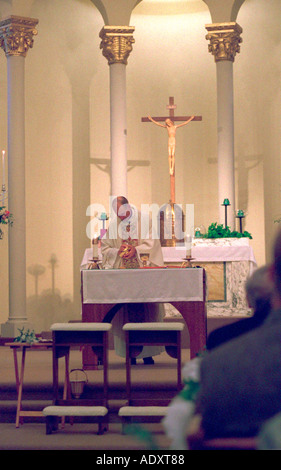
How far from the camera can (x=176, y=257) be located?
1029cm

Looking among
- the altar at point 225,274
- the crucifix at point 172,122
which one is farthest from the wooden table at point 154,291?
the crucifix at point 172,122

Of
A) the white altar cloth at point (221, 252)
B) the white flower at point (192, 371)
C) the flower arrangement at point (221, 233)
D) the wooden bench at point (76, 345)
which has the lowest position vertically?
the wooden bench at point (76, 345)

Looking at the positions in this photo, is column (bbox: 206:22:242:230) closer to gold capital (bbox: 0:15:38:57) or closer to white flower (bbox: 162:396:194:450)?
gold capital (bbox: 0:15:38:57)

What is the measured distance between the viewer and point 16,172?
11000 mm

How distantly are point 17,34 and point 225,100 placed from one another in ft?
10.7

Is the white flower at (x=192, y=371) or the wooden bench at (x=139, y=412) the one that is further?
the wooden bench at (x=139, y=412)

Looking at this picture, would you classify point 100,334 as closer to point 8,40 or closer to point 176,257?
point 176,257

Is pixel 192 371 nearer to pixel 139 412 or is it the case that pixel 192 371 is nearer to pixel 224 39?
pixel 139 412

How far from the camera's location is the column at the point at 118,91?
11453 mm

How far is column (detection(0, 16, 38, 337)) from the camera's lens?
10977 millimetres

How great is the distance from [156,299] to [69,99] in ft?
20.0

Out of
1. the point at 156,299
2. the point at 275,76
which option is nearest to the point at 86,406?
the point at 156,299

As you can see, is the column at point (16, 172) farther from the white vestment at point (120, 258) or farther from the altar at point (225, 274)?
the white vestment at point (120, 258)

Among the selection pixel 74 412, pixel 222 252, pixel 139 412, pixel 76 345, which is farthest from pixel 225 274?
pixel 74 412
